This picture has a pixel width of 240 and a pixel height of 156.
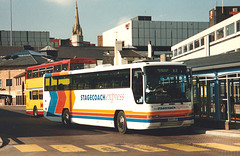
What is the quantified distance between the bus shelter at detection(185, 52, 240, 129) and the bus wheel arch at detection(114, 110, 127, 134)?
11.4 feet

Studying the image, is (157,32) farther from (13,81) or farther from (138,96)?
(138,96)

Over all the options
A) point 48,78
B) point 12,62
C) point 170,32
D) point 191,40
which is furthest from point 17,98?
point 48,78

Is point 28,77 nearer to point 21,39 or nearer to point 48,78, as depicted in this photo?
point 48,78

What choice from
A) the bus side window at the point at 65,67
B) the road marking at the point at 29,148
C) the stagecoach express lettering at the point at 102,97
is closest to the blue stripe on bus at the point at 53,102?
the stagecoach express lettering at the point at 102,97

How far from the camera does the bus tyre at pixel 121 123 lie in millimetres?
Result: 19109

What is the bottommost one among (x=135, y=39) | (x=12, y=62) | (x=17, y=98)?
(x=17, y=98)

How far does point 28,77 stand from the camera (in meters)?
37.9

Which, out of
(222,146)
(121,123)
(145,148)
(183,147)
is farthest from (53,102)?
(222,146)

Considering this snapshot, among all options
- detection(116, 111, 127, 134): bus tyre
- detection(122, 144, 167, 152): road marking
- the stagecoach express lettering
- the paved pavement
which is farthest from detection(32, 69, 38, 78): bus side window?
detection(122, 144, 167, 152): road marking

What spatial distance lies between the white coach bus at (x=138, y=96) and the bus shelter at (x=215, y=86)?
1649 mm

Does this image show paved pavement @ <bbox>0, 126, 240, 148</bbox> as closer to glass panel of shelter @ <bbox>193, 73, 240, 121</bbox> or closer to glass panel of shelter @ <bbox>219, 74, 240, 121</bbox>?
glass panel of shelter @ <bbox>193, 73, 240, 121</bbox>

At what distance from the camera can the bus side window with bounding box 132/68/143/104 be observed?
1820 centimetres

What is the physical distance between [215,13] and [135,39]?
43.7m

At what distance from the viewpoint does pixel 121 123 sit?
19484mm
